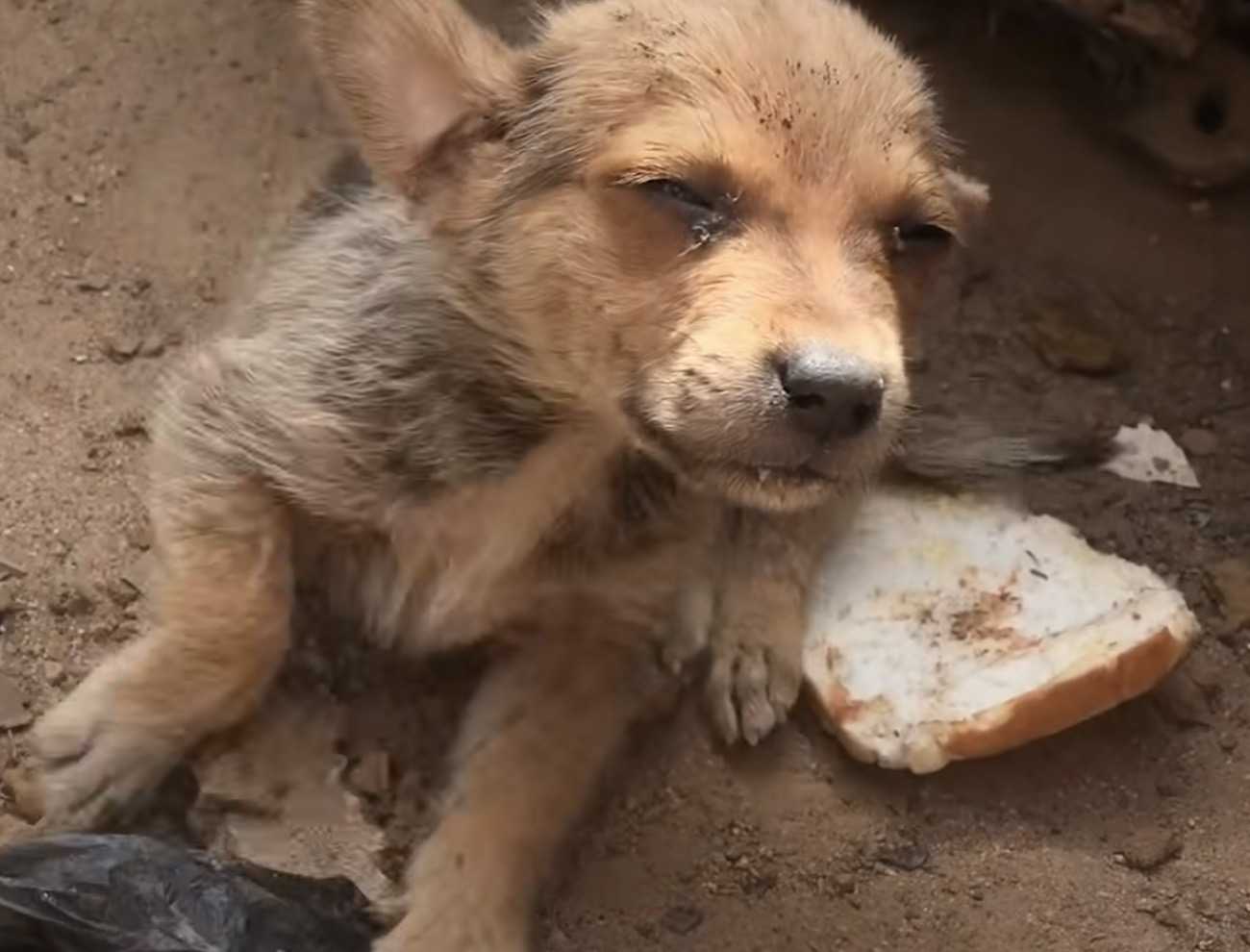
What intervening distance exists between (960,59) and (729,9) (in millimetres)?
1773

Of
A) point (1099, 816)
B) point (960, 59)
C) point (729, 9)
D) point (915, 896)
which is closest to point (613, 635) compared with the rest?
point (915, 896)

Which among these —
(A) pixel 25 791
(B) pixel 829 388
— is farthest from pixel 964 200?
(A) pixel 25 791

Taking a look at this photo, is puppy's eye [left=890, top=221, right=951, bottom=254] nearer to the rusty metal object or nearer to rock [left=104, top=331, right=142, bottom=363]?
the rusty metal object

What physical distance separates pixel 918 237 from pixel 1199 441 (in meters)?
1.42

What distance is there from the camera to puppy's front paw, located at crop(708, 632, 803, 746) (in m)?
3.12

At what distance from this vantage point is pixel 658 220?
236 centimetres

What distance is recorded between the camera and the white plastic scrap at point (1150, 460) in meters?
3.62

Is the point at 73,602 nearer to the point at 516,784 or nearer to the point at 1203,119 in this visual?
the point at 516,784

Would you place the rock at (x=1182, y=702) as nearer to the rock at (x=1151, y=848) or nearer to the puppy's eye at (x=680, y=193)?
the rock at (x=1151, y=848)

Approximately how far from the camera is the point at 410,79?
2547mm

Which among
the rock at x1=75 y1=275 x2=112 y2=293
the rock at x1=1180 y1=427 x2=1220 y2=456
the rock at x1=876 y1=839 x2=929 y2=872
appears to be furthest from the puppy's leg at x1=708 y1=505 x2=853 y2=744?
the rock at x1=75 y1=275 x2=112 y2=293

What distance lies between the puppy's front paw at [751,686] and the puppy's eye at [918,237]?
0.89m

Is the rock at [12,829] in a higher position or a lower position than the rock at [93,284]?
lower

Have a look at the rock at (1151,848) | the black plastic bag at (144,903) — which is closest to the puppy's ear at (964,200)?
the rock at (1151,848)
